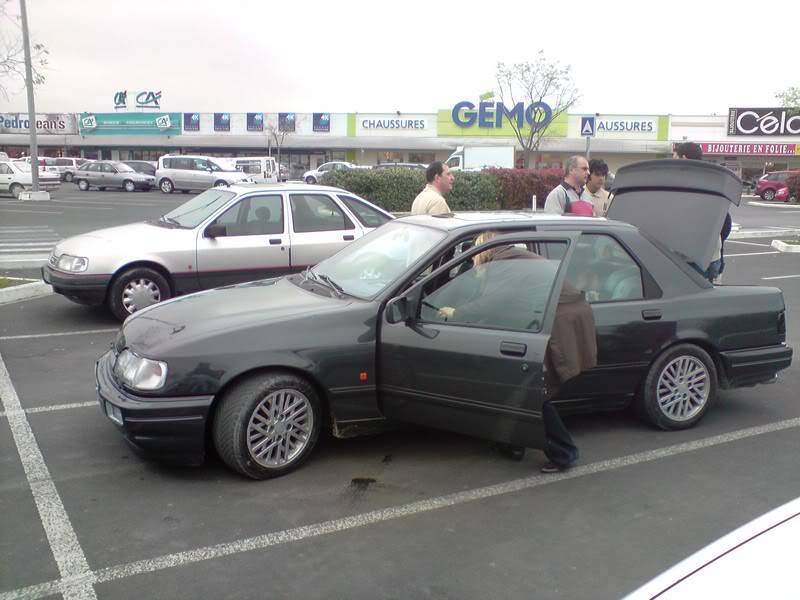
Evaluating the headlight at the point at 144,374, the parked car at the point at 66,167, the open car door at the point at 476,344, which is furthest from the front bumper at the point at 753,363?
the parked car at the point at 66,167

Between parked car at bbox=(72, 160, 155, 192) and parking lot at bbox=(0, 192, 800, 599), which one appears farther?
parked car at bbox=(72, 160, 155, 192)

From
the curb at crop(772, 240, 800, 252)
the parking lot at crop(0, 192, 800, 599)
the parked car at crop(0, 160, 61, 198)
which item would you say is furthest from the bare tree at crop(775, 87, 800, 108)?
the parked car at crop(0, 160, 61, 198)

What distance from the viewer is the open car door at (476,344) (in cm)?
435

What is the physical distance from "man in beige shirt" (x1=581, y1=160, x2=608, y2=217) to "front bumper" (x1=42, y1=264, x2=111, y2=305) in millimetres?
5325

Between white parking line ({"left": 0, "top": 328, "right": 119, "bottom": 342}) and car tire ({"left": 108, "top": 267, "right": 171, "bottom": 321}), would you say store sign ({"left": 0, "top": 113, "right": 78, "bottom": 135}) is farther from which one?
white parking line ({"left": 0, "top": 328, "right": 119, "bottom": 342})

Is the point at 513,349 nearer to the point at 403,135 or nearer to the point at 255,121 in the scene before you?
the point at 403,135

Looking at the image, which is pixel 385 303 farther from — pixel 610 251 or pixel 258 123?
pixel 258 123

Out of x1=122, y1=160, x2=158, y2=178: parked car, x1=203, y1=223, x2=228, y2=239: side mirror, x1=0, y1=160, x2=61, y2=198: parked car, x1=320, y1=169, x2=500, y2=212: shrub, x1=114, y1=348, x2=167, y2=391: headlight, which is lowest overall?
x1=114, y1=348, x2=167, y2=391: headlight

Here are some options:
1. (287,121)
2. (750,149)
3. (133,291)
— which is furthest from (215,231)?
(750,149)

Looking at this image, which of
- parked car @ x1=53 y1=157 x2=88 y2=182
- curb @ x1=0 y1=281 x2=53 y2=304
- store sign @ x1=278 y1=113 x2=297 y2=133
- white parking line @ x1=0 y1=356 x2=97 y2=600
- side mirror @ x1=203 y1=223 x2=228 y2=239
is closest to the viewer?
white parking line @ x1=0 y1=356 x2=97 y2=600

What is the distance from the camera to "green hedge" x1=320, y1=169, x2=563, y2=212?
21984 mm

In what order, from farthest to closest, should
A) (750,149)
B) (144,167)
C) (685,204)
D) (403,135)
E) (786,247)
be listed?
(403,135) < (750,149) < (144,167) < (786,247) < (685,204)

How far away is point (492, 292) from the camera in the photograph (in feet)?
15.2

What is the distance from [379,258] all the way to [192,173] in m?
34.0
